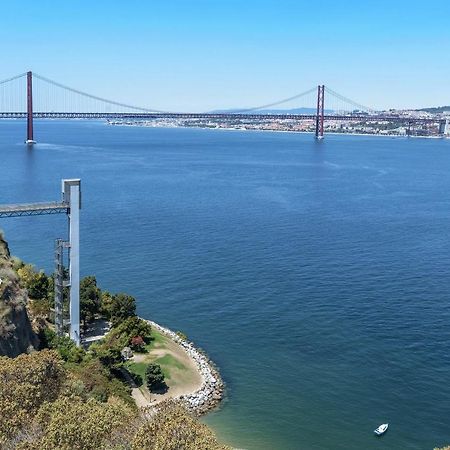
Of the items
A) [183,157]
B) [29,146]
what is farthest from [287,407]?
[29,146]

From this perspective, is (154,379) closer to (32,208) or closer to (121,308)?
(121,308)

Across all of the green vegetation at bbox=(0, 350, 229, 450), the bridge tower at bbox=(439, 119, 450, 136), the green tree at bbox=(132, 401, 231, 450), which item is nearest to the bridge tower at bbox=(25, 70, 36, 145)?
the green vegetation at bbox=(0, 350, 229, 450)

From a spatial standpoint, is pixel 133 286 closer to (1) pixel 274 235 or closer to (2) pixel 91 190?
(1) pixel 274 235

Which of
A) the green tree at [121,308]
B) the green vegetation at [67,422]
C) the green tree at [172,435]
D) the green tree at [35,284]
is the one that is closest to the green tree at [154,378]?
the green tree at [121,308]

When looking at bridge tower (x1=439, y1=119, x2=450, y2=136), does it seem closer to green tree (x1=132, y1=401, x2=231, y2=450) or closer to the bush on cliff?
the bush on cliff

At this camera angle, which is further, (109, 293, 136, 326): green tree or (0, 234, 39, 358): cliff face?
(109, 293, 136, 326): green tree

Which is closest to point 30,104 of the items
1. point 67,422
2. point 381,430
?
point 381,430
